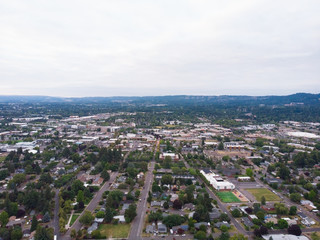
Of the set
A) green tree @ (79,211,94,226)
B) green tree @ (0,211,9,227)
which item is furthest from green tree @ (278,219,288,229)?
green tree @ (0,211,9,227)

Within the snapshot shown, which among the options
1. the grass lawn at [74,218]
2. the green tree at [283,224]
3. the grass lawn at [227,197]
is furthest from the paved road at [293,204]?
the grass lawn at [74,218]

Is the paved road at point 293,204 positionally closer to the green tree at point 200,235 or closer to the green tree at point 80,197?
the green tree at point 200,235

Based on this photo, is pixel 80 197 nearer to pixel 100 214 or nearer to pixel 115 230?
pixel 100 214

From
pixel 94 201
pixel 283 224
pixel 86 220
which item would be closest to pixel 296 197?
pixel 283 224

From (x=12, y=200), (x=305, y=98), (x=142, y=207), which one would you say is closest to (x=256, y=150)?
(x=142, y=207)

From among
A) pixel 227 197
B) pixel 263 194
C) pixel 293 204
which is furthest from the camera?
pixel 263 194

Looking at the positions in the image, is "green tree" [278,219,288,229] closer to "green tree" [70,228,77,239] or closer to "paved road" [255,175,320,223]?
"paved road" [255,175,320,223]
